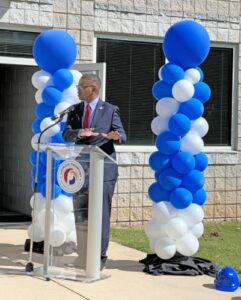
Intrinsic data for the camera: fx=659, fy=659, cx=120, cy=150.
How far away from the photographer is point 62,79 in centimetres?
782

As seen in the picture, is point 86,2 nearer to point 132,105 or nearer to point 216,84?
point 132,105

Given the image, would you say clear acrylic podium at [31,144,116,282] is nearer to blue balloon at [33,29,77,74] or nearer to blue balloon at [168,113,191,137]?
blue balloon at [168,113,191,137]

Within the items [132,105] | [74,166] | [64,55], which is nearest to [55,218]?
[74,166]

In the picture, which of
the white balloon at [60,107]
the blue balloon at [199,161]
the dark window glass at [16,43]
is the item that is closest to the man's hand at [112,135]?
the blue balloon at [199,161]

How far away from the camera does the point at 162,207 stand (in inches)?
276

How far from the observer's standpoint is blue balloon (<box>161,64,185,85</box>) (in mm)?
7031

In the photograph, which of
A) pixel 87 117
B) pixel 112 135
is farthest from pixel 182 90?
pixel 87 117

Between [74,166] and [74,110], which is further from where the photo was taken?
[74,110]

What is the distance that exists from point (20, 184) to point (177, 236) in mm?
5155

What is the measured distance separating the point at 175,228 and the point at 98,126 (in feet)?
4.39

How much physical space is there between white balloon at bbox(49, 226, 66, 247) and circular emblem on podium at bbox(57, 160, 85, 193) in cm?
49

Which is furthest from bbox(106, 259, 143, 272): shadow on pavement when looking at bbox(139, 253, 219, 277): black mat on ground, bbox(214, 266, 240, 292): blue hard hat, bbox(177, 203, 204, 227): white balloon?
bbox(214, 266, 240, 292): blue hard hat

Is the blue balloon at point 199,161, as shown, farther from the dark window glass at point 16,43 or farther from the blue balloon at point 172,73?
the dark window glass at point 16,43

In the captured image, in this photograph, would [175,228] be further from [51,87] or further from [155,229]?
[51,87]
